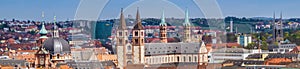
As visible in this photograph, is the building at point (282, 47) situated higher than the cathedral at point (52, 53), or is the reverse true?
the cathedral at point (52, 53)

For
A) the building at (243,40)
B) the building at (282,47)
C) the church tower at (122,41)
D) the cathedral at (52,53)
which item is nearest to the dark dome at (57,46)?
the cathedral at (52,53)

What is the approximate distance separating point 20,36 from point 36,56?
2687 cm

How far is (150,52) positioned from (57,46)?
2.76m

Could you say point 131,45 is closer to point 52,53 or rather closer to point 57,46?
point 57,46

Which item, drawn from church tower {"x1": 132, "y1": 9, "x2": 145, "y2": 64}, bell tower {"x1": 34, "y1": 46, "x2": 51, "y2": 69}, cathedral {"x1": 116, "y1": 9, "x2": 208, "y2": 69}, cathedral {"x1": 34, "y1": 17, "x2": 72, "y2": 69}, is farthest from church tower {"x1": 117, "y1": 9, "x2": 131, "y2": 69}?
bell tower {"x1": 34, "y1": 46, "x2": 51, "y2": 69}

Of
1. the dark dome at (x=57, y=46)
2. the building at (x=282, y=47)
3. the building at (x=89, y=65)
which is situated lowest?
the building at (x=282, y=47)

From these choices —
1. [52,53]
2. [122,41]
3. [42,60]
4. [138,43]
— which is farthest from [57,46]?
[42,60]

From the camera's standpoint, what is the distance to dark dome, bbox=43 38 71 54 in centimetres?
2088

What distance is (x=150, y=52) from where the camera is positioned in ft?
75.0

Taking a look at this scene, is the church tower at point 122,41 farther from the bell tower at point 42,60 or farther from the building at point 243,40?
the building at point 243,40

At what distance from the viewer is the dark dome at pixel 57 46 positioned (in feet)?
68.5

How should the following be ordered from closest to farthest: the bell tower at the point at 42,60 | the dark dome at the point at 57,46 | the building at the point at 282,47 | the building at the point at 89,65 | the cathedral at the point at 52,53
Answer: the building at the point at 89,65, the bell tower at the point at 42,60, the cathedral at the point at 52,53, the dark dome at the point at 57,46, the building at the point at 282,47

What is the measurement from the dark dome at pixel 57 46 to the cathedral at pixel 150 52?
124 cm

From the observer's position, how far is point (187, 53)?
76.9 ft
